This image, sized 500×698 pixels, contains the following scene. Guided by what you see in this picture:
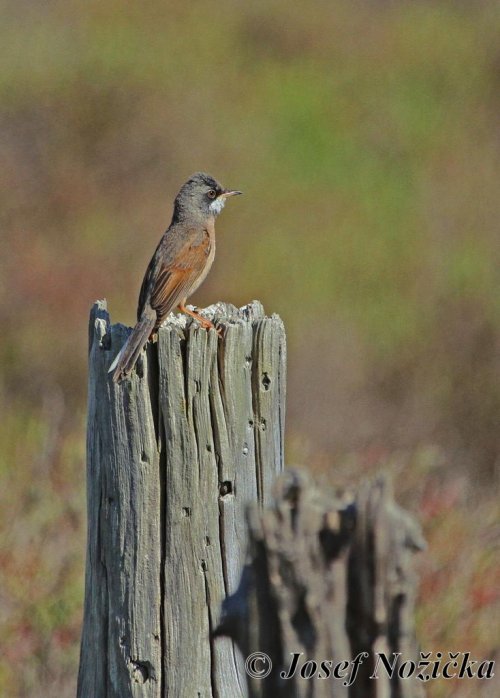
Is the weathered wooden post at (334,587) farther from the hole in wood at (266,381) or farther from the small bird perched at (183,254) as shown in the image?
the small bird perched at (183,254)

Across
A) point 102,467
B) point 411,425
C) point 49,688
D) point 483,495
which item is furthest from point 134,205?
point 102,467

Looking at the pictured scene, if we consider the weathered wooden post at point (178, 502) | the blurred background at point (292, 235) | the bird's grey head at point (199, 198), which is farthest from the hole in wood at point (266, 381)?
the blurred background at point (292, 235)

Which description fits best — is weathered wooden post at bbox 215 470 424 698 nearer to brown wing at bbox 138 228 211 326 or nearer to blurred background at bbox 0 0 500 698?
brown wing at bbox 138 228 211 326

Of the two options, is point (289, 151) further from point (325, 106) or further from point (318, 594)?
point (318, 594)

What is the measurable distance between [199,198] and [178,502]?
353 cm

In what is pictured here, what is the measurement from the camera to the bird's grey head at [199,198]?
278 inches

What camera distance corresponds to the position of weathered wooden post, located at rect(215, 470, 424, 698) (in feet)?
8.96

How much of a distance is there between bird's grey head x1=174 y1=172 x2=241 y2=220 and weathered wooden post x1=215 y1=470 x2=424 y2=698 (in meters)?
4.37

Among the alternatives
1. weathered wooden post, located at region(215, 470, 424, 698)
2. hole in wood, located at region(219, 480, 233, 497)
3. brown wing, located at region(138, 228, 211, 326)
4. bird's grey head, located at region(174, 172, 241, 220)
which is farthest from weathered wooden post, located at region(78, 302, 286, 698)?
bird's grey head, located at region(174, 172, 241, 220)

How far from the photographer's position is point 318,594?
2820 millimetres

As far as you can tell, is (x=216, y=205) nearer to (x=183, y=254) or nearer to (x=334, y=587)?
(x=183, y=254)

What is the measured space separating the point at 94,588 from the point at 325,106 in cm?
1855

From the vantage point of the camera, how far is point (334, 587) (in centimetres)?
281

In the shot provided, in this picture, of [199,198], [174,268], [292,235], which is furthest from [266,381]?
[292,235]
